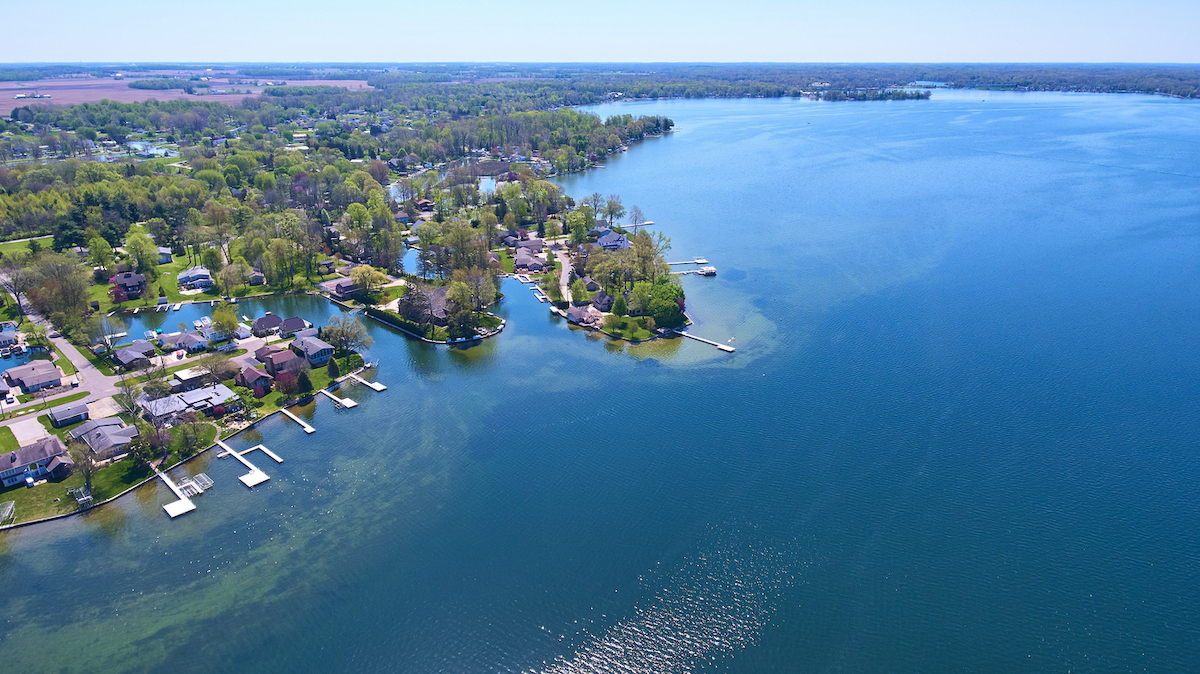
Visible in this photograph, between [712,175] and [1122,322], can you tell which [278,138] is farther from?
[1122,322]

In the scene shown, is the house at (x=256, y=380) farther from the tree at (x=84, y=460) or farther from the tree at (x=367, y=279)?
the tree at (x=367, y=279)

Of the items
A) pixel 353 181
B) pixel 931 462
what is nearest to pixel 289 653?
pixel 931 462

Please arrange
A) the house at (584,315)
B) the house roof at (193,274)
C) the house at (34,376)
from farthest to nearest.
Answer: the house roof at (193,274) → the house at (584,315) → the house at (34,376)

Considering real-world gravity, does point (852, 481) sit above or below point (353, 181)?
below

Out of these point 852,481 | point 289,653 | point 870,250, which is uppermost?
point 870,250

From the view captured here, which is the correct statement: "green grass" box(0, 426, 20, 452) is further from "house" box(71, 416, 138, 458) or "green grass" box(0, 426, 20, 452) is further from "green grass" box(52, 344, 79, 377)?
"green grass" box(52, 344, 79, 377)

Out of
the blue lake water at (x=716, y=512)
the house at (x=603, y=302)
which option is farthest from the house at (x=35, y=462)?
the house at (x=603, y=302)

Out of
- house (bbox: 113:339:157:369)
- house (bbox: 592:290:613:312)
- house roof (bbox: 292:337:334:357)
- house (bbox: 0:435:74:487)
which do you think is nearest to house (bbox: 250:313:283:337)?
house roof (bbox: 292:337:334:357)
